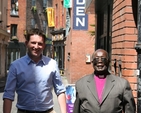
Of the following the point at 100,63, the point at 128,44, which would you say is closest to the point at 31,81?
the point at 100,63

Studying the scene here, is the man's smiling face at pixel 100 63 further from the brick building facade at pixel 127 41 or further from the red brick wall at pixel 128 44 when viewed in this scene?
the red brick wall at pixel 128 44

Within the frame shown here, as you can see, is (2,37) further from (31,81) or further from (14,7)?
(31,81)

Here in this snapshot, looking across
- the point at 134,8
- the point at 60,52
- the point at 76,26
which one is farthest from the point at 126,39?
the point at 60,52

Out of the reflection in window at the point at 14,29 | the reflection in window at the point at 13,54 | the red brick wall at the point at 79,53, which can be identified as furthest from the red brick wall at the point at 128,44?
the reflection in window at the point at 14,29

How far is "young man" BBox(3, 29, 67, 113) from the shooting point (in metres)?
3.67

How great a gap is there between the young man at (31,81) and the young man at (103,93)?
1.15 feet

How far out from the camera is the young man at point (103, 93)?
3.52 m

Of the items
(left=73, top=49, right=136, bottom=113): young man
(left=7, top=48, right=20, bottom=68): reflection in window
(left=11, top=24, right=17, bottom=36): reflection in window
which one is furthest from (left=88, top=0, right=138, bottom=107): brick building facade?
(left=11, top=24, right=17, bottom=36): reflection in window

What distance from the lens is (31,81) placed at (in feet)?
12.1

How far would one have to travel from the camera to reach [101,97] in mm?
3541

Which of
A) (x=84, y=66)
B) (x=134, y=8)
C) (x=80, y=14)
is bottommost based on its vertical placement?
(x=84, y=66)

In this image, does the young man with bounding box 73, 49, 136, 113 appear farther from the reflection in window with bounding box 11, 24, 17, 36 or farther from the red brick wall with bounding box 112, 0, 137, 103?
the reflection in window with bounding box 11, 24, 17, 36

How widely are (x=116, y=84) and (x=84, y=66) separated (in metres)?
18.8

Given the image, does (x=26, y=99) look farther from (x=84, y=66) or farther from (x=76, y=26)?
(x=84, y=66)
